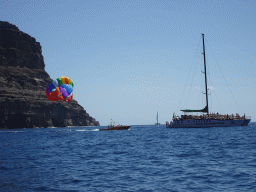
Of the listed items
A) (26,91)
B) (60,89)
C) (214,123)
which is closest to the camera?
(214,123)

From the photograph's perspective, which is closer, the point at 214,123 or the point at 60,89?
the point at 214,123

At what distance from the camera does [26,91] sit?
4702 inches

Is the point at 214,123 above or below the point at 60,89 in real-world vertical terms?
below

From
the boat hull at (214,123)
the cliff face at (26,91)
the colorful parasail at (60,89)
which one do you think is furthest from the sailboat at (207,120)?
the cliff face at (26,91)

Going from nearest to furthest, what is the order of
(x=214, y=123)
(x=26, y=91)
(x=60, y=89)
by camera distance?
1. (x=214, y=123)
2. (x=60, y=89)
3. (x=26, y=91)

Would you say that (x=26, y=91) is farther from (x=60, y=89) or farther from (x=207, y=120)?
(x=207, y=120)

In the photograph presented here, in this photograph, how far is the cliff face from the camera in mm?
105688

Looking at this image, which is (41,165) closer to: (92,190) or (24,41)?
(92,190)

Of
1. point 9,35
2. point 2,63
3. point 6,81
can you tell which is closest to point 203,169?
point 6,81

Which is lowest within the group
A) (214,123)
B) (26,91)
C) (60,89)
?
(214,123)

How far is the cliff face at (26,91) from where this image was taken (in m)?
106

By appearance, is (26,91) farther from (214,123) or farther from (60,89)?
(214,123)

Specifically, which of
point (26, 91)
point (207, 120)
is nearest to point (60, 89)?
point (207, 120)

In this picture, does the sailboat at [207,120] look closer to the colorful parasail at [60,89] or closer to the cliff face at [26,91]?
the colorful parasail at [60,89]
